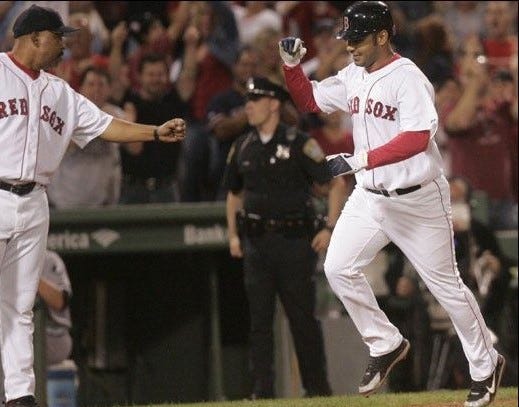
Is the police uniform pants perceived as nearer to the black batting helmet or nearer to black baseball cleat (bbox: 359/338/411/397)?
black baseball cleat (bbox: 359/338/411/397)

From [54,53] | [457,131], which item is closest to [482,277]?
[457,131]

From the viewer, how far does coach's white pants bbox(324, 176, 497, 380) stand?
6.42 meters

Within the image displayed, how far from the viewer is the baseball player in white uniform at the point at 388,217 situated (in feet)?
20.9

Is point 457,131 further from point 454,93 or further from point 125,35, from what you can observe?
point 125,35

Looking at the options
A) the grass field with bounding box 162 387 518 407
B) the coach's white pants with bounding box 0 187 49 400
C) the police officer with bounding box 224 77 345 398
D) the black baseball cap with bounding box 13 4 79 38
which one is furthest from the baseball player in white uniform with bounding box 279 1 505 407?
the police officer with bounding box 224 77 345 398

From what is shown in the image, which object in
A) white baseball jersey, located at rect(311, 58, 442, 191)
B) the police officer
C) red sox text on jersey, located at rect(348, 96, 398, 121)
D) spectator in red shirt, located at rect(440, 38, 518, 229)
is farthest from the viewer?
spectator in red shirt, located at rect(440, 38, 518, 229)

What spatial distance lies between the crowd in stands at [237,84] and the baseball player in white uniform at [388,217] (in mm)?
2313

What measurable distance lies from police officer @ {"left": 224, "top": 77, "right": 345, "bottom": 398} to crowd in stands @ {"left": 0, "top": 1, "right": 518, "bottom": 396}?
0.62m

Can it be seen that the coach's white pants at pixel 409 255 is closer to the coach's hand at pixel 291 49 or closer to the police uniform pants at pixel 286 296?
the coach's hand at pixel 291 49

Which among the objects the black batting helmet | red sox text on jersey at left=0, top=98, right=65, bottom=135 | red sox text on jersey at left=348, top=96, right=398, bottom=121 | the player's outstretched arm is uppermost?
the black batting helmet

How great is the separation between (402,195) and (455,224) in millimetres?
3102

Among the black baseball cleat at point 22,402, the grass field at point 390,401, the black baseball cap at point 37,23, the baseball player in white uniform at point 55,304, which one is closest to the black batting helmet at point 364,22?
the black baseball cap at point 37,23

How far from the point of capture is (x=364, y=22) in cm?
639

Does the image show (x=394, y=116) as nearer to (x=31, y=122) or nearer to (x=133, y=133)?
(x=133, y=133)
